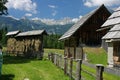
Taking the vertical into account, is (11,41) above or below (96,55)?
above

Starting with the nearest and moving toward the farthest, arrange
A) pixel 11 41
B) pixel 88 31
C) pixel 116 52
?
pixel 116 52 → pixel 88 31 → pixel 11 41

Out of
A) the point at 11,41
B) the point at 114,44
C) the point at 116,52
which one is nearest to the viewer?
the point at 116,52

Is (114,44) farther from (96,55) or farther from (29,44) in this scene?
(29,44)

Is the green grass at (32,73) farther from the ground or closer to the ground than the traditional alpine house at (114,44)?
closer to the ground

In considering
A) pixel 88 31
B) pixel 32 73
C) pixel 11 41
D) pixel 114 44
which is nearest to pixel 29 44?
pixel 88 31

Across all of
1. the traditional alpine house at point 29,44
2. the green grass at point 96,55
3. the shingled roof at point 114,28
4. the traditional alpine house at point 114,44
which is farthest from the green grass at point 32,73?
the traditional alpine house at point 29,44

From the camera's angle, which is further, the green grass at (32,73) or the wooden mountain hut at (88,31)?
the wooden mountain hut at (88,31)

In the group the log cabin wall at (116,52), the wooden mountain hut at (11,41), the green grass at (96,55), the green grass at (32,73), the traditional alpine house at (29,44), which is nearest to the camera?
the green grass at (32,73)

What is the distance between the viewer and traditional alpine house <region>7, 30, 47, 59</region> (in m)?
45.7

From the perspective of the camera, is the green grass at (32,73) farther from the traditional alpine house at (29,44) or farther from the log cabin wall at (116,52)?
the traditional alpine house at (29,44)

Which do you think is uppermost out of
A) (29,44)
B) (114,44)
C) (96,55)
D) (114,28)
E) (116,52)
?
(114,28)

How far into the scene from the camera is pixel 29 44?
4978cm

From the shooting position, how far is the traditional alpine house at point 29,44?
1799 inches

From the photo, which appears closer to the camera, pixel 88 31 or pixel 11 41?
pixel 88 31
